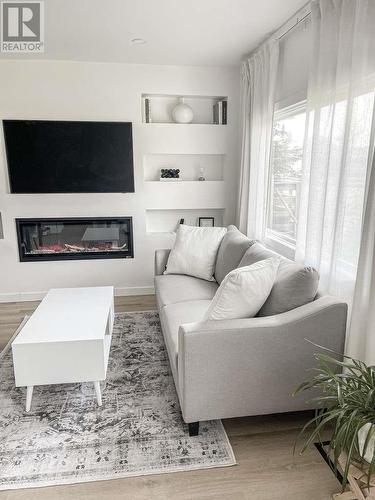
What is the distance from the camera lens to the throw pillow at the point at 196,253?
3.30 metres

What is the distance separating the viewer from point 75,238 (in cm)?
419

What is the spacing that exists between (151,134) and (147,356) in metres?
2.43

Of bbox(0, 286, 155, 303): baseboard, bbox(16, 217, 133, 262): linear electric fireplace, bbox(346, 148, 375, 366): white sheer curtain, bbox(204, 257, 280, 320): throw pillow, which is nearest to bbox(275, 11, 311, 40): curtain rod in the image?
bbox(346, 148, 375, 366): white sheer curtain

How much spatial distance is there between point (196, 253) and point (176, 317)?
0.96 metres

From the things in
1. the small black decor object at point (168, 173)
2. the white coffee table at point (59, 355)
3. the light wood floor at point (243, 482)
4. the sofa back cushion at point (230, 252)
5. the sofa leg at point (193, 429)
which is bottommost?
the light wood floor at point (243, 482)

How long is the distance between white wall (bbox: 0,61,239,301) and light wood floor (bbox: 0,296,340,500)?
2.68m

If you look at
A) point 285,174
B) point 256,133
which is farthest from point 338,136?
point 256,133

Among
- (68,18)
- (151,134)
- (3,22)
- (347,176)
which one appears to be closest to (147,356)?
(347,176)

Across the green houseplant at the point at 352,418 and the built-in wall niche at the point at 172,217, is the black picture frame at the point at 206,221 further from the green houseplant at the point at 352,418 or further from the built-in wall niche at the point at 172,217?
the green houseplant at the point at 352,418

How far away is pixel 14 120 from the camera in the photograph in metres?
3.76

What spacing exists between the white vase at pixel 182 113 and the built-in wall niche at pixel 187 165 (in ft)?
1.36

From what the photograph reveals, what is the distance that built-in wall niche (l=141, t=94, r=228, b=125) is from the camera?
160 inches

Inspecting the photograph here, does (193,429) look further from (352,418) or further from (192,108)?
(192,108)

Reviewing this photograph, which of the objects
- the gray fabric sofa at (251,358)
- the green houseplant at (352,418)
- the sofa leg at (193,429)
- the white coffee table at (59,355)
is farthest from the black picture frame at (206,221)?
the green houseplant at (352,418)
